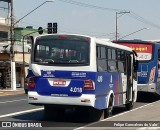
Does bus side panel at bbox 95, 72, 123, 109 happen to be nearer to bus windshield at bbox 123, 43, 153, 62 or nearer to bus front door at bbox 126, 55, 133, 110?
bus front door at bbox 126, 55, 133, 110

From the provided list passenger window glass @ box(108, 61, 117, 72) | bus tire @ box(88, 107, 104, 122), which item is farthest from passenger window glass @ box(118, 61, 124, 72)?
bus tire @ box(88, 107, 104, 122)

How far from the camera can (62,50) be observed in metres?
14.3

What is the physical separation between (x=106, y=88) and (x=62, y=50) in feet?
6.76

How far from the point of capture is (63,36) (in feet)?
47.6

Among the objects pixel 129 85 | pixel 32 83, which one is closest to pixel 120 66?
pixel 129 85

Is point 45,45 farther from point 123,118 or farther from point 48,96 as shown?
point 123,118

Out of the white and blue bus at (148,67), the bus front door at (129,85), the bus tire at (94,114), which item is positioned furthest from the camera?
the white and blue bus at (148,67)

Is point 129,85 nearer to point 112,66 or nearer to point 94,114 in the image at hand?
point 112,66

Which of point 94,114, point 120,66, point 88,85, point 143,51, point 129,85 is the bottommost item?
point 94,114

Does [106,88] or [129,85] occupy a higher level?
[106,88]

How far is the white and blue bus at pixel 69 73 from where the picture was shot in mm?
13922

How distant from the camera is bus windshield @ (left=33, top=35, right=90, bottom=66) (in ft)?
46.5

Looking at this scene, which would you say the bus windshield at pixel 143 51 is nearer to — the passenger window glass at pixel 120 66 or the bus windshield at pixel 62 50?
the passenger window glass at pixel 120 66

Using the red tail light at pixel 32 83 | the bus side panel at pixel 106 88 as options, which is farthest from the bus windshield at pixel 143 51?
the red tail light at pixel 32 83
